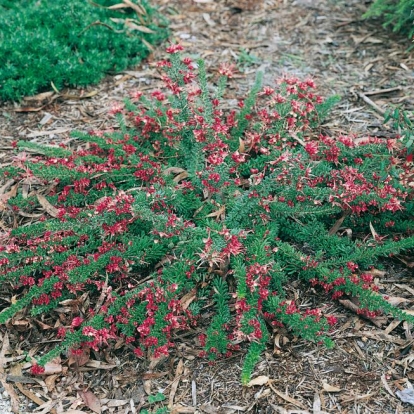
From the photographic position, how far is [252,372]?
2752 mm

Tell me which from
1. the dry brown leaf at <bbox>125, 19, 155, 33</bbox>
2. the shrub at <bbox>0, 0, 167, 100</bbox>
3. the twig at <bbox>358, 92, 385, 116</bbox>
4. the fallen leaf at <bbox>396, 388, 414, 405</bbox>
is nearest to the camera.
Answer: the fallen leaf at <bbox>396, 388, 414, 405</bbox>

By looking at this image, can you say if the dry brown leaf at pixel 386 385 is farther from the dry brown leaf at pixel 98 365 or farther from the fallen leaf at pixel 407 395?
the dry brown leaf at pixel 98 365

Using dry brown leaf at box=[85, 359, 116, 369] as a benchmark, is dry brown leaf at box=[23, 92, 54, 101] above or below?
above

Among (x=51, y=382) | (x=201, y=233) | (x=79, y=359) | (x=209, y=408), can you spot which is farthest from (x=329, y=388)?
(x=51, y=382)

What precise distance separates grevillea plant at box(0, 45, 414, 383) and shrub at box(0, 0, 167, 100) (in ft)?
4.27

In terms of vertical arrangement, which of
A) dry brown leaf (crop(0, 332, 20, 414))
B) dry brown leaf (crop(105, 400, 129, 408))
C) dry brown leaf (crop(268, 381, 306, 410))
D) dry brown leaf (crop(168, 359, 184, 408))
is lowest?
dry brown leaf (crop(0, 332, 20, 414))

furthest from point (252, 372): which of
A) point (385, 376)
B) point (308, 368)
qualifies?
point (385, 376)

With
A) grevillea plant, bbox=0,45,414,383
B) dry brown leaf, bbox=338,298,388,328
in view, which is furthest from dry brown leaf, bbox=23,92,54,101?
dry brown leaf, bbox=338,298,388,328

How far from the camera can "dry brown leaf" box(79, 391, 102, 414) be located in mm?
2693

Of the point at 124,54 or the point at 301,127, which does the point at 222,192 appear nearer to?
the point at 301,127

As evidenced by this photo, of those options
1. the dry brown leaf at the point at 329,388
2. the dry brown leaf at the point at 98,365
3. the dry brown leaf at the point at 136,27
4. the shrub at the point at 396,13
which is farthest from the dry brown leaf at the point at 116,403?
the shrub at the point at 396,13

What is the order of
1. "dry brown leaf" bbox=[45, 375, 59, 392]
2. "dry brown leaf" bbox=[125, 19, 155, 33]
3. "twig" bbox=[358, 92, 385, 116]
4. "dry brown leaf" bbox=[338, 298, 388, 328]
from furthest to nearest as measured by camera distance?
"dry brown leaf" bbox=[125, 19, 155, 33] < "twig" bbox=[358, 92, 385, 116] < "dry brown leaf" bbox=[338, 298, 388, 328] < "dry brown leaf" bbox=[45, 375, 59, 392]

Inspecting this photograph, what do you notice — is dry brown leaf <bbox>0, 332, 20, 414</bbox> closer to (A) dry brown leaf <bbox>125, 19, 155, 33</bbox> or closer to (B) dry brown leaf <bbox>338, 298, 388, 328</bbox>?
(B) dry brown leaf <bbox>338, 298, 388, 328</bbox>

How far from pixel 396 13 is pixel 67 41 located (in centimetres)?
295
